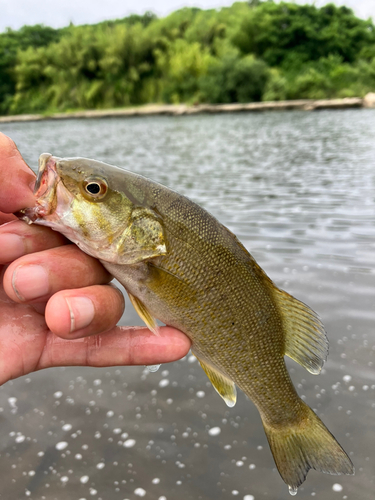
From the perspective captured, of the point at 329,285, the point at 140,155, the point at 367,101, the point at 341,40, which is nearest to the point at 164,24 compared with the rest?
the point at 341,40

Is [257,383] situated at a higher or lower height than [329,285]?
higher

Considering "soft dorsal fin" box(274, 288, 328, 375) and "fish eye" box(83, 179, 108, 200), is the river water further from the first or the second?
"fish eye" box(83, 179, 108, 200)

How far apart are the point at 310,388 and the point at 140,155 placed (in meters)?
17.0

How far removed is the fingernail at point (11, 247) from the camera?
1885 millimetres

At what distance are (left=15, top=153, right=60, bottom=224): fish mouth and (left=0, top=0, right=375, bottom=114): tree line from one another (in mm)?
51205

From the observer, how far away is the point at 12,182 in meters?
1.87

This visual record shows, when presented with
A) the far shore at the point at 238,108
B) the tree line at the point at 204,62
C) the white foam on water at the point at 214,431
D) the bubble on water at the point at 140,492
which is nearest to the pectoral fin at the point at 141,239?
the bubble on water at the point at 140,492

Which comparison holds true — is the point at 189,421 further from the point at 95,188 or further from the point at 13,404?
the point at 95,188

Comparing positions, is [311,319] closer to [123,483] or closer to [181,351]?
[181,351]

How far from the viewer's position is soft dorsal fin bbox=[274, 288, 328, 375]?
224 centimetres

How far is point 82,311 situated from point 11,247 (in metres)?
0.47

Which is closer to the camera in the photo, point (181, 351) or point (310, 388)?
point (181, 351)

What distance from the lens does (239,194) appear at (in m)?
10.6

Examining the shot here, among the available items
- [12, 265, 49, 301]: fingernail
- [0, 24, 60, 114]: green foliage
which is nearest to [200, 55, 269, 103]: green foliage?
[0, 24, 60, 114]: green foliage
